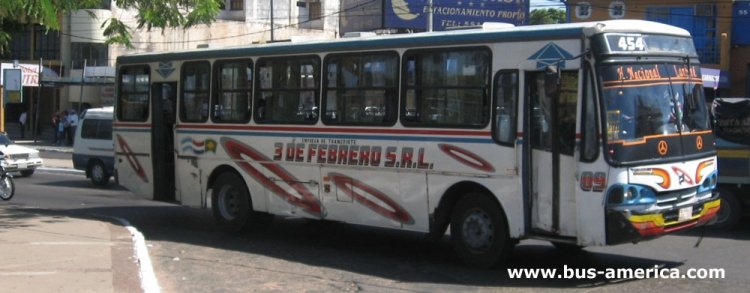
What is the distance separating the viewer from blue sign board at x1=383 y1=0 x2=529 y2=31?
122 ft

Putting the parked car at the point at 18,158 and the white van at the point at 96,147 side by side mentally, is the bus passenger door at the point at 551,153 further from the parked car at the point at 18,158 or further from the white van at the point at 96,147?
the parked car at the point at 18,158

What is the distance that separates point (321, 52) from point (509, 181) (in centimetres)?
364

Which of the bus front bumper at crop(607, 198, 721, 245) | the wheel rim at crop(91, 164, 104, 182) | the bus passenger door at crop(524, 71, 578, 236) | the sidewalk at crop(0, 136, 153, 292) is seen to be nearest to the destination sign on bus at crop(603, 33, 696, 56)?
the bus passenger door at crop(524, 71, 578, 236)

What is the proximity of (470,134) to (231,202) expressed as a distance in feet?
16.7

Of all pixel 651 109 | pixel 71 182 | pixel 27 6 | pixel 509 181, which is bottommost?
pixel 71 182

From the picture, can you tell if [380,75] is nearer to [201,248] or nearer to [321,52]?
[321,52]

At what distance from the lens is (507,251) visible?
9.94 metres

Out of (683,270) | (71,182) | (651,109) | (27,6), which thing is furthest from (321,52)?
(71,182)

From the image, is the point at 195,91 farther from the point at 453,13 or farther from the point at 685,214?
the point at 453,13

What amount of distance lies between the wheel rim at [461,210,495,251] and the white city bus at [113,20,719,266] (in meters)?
0.02

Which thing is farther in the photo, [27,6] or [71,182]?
[71,182]

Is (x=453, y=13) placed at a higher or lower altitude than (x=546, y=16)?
lower

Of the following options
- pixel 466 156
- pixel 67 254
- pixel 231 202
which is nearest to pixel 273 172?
pixel 231 202

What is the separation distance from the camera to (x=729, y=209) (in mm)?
13602
